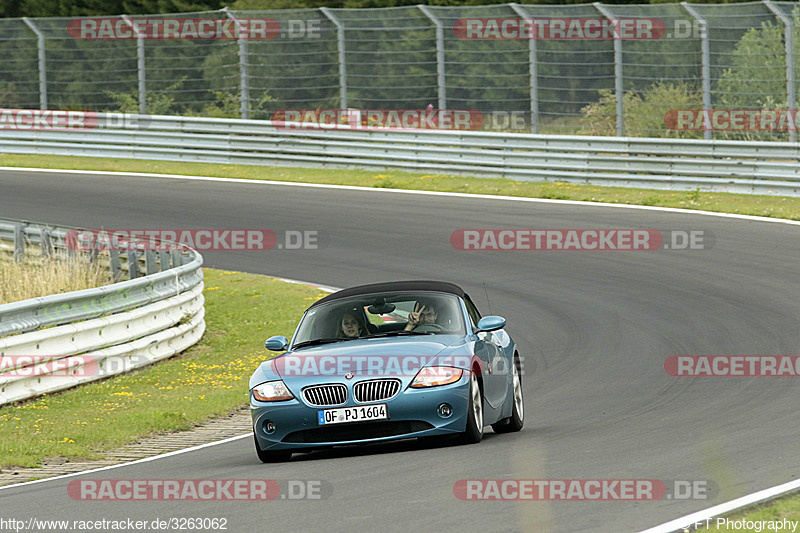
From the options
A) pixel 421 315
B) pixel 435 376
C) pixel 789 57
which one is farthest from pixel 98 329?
pixel 789 57

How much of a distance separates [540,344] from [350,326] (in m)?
5.03

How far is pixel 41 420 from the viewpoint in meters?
11.4

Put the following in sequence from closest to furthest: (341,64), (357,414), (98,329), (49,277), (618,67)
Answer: (357,414), (98,329), (49,277), (618,67), (341,64)

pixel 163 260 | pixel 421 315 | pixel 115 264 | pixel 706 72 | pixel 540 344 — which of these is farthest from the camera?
pixel 706 72

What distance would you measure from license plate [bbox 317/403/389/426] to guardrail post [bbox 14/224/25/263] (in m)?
12.5

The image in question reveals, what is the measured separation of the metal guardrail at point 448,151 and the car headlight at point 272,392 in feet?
54.5

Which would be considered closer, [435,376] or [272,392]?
[435,376]

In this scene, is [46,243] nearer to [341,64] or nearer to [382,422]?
[382,422]

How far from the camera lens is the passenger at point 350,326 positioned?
999cm

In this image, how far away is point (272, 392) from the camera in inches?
358

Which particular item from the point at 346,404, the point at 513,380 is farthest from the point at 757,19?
the point at 346,404

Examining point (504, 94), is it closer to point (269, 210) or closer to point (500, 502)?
point (269, 210)

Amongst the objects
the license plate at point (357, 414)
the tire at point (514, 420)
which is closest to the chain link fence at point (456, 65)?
the tire at point (514, 420)

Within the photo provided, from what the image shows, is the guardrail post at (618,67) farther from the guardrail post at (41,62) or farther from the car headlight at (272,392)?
the car headlight at (272,392)
